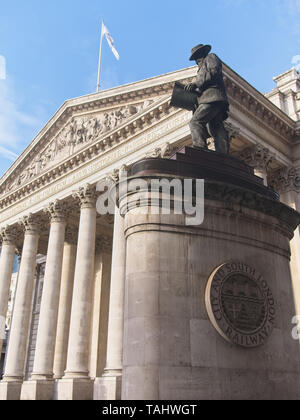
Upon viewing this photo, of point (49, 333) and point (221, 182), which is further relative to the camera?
point (49, 333)

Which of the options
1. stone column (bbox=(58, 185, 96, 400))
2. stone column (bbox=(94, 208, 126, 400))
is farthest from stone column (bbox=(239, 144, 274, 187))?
stone column (bbox=(58, 185, 96, 400))

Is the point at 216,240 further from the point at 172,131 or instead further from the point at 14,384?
the point at 14,384

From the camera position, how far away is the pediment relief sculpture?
29984 millimetres

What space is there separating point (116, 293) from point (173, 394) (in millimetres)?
18770

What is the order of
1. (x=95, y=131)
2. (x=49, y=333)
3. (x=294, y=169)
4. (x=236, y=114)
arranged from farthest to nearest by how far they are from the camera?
(x=95, y=131), (x=49, y=333), (x=294, y=169), (x=236, y=114)

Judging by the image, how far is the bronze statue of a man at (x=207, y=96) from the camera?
27.5 feet

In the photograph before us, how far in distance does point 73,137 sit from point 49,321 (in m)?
14.4

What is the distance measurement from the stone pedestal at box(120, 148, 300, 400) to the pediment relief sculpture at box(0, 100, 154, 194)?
2100 centimetres

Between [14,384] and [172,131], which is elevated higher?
[172,131]

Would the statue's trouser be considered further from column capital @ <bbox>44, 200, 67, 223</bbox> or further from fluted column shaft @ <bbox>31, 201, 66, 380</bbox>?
column capital @ <bbox>44, 200, 67, 223</bbox>

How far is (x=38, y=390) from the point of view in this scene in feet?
87.0

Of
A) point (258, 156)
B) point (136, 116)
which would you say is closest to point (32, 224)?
point (136, 116)
